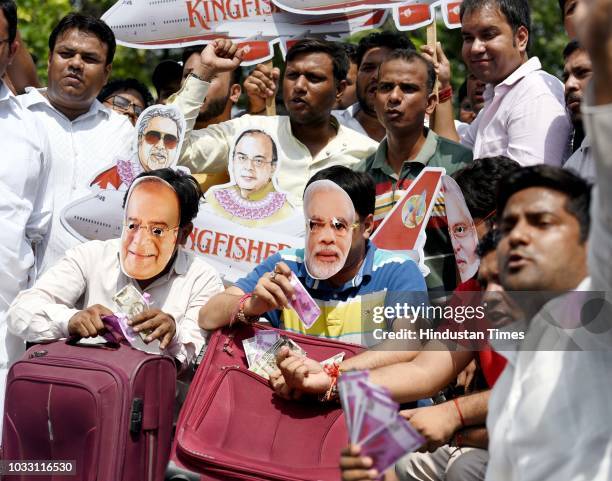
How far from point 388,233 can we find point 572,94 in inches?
35.8

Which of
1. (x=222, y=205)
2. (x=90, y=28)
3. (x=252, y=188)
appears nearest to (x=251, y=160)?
(x=252, y=188)

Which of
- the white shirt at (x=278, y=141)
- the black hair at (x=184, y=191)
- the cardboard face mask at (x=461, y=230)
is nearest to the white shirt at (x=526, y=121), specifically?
the cardboard face mask at (x=461, y=230)

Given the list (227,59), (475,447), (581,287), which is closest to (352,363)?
(475,447)

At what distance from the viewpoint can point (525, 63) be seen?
4617 mm

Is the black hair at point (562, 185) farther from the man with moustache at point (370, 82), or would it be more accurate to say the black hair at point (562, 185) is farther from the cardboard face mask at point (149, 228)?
the man with moustache at point (370, 82)

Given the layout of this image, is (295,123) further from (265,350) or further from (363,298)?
(265,350)

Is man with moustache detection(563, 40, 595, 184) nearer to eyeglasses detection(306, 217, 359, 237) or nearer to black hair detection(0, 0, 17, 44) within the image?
eyeglasses detection(306, 217, 359, 237)

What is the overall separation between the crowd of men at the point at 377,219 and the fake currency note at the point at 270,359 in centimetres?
9

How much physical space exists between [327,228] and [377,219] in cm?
64

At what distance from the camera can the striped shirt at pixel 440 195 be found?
4.40 m

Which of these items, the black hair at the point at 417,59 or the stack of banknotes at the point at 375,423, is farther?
the black hair at the point at 417,59

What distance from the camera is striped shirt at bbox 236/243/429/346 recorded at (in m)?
3.84

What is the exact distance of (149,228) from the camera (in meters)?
4.25

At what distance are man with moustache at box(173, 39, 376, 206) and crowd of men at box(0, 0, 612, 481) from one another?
0.4 inches
